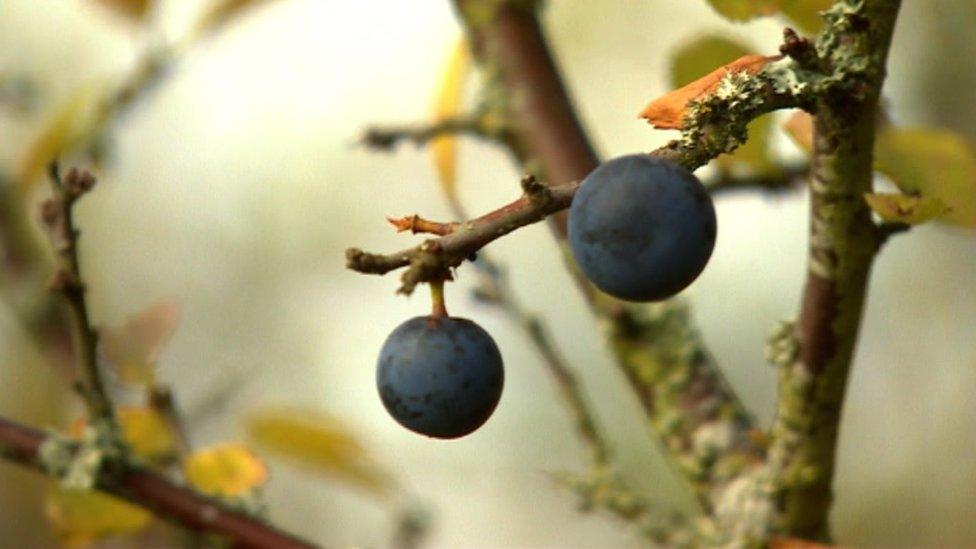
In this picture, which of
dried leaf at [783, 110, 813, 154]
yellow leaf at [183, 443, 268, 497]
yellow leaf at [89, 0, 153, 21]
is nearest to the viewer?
dried leaf at [783, 110, 813, 154]

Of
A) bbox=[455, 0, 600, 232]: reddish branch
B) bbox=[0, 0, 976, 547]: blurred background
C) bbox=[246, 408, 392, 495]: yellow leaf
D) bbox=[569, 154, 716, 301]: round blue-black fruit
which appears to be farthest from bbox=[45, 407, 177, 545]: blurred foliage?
bbox=[0, 0, 976, 547]: blurred background

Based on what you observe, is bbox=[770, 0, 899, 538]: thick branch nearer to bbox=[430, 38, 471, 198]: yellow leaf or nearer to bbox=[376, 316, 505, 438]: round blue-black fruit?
bbox=[376, 316, 505, 438]: round blue-black fruit

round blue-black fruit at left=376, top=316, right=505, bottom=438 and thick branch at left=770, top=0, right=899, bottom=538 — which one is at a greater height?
thick branch at left=770, top=0, right=899, bottom=538

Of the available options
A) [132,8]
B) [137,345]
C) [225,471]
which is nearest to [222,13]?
[132,8]

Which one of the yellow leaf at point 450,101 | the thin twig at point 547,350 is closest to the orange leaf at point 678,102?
the thin twig at point 547,350

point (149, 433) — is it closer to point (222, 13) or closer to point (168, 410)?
point (168, 410)

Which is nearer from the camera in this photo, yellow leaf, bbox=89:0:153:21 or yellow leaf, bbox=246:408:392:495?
yellow leaf, bbox=246:408:392:495
